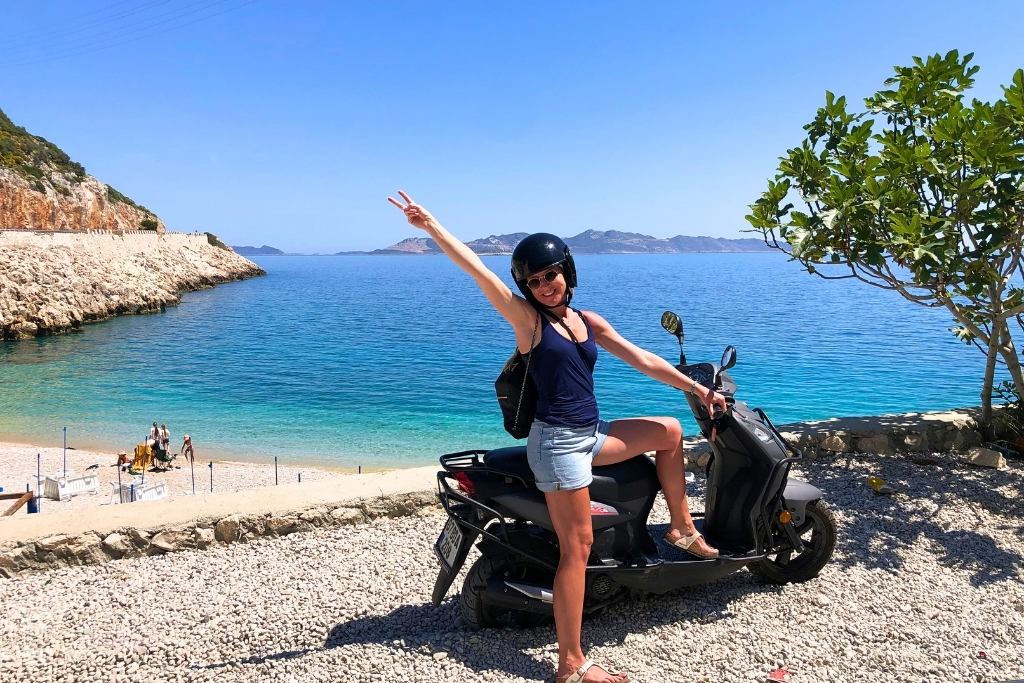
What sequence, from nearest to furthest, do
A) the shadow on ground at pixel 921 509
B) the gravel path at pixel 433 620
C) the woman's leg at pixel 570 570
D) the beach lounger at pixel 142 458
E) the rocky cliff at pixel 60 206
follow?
the woman's leg at pixel 570 570
the gravel path at pixel 433 620
the shadow on ground at pixel 921 509
the beach lounger at pixel 142 458
the rocky cliff at pixel 60 206

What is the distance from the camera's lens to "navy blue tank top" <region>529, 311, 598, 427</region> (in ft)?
9.04

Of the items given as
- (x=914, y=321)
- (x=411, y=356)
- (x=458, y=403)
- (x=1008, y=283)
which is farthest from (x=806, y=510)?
(x=914, y=321)

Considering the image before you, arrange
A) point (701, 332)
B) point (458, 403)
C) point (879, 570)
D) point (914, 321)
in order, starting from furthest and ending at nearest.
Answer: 1. point (914, 321)
2. point (701, 332)
3. point (458, 403)
4. point (879, 570)

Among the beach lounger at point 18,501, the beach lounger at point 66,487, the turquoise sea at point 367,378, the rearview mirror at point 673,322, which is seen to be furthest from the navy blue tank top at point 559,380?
the turquoise sea at point 367,378

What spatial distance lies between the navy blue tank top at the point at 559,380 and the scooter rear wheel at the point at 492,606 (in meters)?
0.83

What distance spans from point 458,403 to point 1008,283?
16365mm

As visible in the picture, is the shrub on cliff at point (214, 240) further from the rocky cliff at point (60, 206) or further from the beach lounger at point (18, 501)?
the beach lounger at point (18, 501)

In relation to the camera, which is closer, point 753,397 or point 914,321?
point 753,397

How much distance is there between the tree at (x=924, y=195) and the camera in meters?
5.07

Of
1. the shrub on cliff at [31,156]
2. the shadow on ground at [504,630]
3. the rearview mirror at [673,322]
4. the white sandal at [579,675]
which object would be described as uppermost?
the shrub on cliff at [31,156]

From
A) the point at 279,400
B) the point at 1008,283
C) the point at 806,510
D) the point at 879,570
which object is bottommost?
the point at 279,400

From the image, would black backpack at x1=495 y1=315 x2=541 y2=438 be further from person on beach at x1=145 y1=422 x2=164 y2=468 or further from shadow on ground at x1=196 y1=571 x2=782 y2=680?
person on beach at x1=145 y1=422 x2=164 y2=468

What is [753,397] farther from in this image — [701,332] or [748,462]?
[701,332]

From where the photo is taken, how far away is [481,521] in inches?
125
